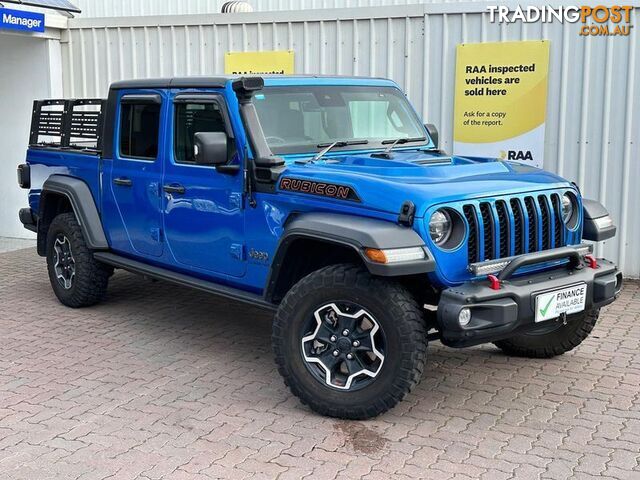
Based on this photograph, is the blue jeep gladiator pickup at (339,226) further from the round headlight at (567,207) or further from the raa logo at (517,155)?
the raa logo at (517,155)

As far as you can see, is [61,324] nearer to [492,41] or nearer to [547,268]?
[547,268]

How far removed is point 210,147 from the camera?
500 cm

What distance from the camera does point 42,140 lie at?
763 cm

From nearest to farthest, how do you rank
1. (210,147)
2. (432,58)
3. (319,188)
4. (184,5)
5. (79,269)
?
(319,188) → (210,147) → (79,269) → (432,58) → (184,5)

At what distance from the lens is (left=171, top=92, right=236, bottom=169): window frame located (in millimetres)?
5271

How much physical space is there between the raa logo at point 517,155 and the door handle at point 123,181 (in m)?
4.06

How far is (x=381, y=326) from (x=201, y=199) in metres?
1.81

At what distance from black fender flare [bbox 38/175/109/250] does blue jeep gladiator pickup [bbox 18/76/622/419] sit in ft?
0.04

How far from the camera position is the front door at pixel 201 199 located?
5.27 m

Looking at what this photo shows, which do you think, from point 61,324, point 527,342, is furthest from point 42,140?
point 527,342

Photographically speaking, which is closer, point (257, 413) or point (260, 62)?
point (257, 413)

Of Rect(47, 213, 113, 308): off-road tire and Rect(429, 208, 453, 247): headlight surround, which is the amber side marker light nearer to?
Rect(429, 208, 453, 247): headlight surround

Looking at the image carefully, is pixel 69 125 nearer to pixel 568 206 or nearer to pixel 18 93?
pixel 18 93

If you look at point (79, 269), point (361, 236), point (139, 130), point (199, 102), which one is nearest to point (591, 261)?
point (361, 236)
